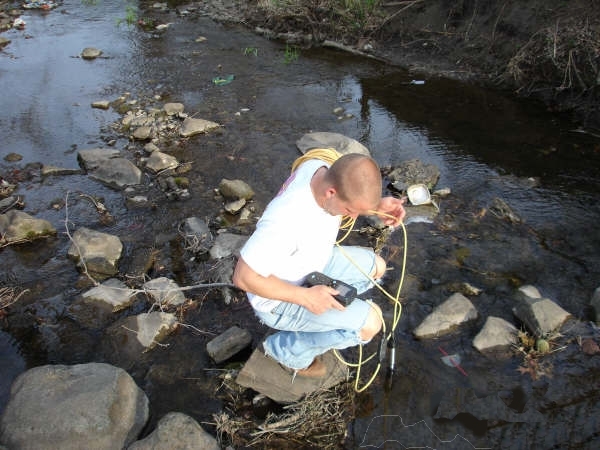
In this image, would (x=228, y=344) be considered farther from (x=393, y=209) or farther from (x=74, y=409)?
(x=393, y=209)

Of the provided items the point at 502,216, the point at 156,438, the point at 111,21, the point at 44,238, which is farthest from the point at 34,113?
the point at 502,216

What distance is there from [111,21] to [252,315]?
411 inches

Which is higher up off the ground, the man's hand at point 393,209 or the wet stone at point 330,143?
the man's hand at point 393,209

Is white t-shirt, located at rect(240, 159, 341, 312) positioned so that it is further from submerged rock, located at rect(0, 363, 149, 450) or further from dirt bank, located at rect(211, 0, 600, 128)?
dirt bank, located at rect(211, 0, 600, 128)

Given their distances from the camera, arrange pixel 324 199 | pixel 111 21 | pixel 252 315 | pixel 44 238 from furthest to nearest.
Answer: pixel 111 21
pixel 44 238
pixel 252 315
pixel 324 199

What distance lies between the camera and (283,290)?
7.44 feet

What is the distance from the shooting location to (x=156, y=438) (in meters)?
2.41

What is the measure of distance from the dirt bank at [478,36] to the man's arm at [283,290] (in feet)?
16.8

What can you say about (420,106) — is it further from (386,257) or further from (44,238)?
(44,238)

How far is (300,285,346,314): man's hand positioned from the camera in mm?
2334

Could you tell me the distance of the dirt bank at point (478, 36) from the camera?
5.95 meters

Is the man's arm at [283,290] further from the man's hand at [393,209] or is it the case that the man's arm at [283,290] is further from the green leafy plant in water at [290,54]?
the green leafy plant in water at [290,54]

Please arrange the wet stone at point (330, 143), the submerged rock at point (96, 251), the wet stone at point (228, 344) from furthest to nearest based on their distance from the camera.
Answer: the wet stone at point (330, 143), the submerged rock at point (96, 251), the wet stone at point (228, 344)

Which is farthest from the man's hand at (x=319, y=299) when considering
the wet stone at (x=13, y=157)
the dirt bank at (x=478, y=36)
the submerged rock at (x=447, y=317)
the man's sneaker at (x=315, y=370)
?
the dirt bank at (x=478, y=36)
